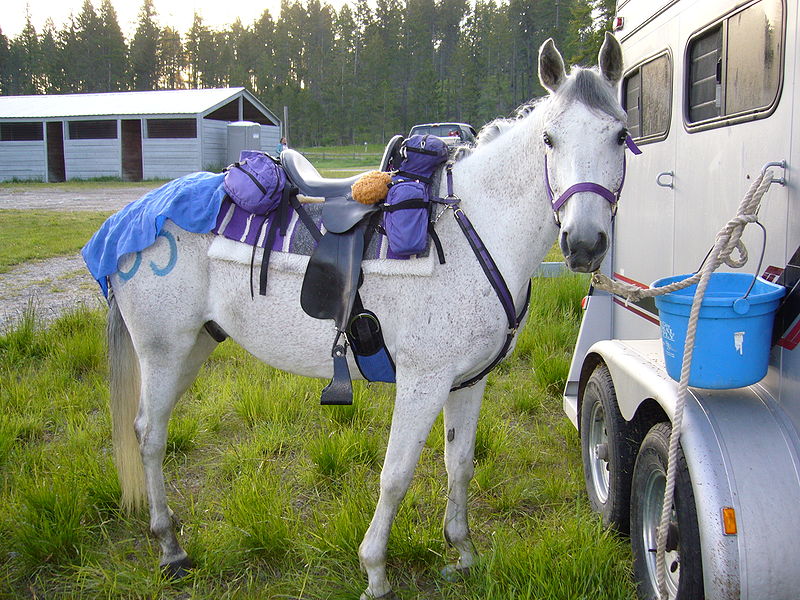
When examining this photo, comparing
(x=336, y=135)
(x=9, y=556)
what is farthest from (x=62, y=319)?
(x=336, y=135)

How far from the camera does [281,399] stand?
4473mm

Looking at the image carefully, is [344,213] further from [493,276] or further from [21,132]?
[21,132]

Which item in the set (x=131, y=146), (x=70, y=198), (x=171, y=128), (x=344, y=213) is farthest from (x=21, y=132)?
(x=344, y=213)

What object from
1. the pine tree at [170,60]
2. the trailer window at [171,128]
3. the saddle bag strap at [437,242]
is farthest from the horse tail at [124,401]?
the pine tree at [170,60]

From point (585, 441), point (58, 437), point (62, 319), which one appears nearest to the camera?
point (585, 441)

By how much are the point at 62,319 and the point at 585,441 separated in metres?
5.00

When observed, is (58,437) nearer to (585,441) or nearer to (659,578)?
(585,441)

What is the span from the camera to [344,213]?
2.57 meters

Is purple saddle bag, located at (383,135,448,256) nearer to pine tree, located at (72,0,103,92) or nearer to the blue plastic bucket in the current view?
the blue plastic bucket

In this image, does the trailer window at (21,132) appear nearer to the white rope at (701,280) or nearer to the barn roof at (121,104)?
the barn roof at (121,104)

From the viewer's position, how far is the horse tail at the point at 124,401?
310 cm

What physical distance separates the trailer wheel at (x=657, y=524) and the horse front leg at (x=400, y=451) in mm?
858

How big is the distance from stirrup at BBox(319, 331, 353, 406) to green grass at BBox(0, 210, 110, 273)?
8186 millimetres

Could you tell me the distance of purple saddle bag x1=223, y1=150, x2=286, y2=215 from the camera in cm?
266
